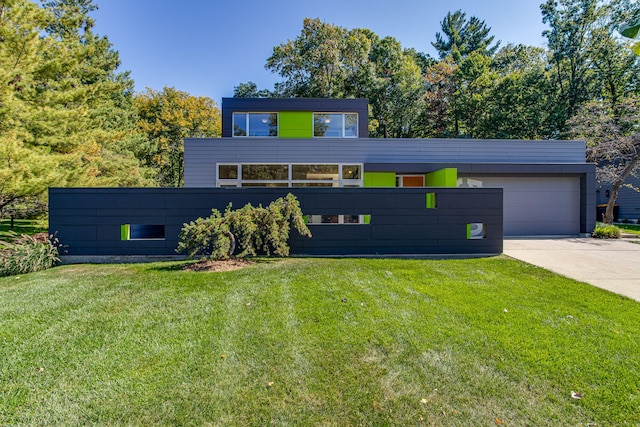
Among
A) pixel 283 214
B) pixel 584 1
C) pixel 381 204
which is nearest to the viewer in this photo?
pixel 283 214

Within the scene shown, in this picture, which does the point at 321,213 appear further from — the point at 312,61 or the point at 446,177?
the point at 312,61

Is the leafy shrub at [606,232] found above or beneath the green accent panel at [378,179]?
beneath

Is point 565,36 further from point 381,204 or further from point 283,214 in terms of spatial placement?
point 283,214

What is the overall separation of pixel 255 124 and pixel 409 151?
6.87 metres

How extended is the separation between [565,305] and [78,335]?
663cm

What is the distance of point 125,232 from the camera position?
7.72 m

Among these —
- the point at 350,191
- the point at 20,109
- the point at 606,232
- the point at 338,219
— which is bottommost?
the point at 606,232

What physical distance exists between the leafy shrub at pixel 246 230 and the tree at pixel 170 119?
21843mm

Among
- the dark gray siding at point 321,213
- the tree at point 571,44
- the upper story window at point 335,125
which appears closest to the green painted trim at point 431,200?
the dark gray siding at point 321,213

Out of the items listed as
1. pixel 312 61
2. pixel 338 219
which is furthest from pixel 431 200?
pixel 312 61

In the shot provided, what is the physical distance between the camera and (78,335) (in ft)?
11.8

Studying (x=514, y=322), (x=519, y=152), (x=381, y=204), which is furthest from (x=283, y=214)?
(x=519, y=152)

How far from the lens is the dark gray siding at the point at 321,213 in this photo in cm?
763

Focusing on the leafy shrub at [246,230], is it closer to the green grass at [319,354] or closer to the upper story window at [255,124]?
the green grass at [319,354]
